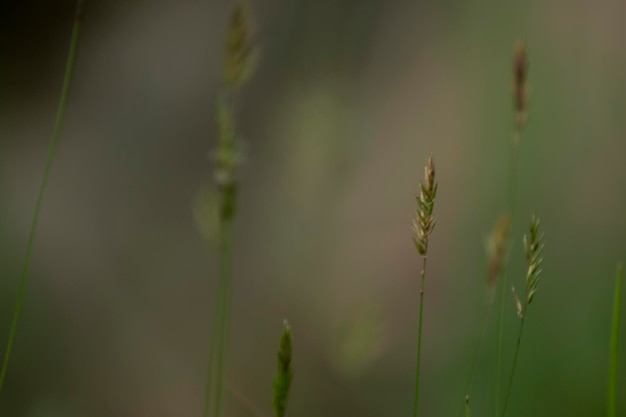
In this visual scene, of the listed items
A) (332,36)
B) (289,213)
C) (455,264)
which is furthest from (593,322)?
(332,36)

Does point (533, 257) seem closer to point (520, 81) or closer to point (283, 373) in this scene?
point (520, 81)

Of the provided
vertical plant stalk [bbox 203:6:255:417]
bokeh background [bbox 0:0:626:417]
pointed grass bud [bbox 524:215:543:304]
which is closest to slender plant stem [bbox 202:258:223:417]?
vertical plant stalk [bbox 203:6:255:417]

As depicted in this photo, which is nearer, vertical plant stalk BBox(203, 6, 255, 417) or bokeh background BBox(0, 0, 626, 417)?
vertical plant stalk BBox(203, 6, 255, 417)

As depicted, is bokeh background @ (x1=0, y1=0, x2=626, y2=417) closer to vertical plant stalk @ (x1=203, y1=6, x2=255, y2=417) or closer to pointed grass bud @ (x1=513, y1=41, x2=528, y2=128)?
pointed grass bud @ (x1=513, y1=41, x2=528, y2=128)

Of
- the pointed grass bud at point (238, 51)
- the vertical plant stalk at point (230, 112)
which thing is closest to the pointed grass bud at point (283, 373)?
the vertical plant stalk at point (230, 112)

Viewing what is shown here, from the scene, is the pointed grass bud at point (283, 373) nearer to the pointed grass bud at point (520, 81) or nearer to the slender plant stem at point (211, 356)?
the slender plant stem at point (211, 356)

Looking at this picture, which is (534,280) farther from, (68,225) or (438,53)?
(68,225)
